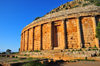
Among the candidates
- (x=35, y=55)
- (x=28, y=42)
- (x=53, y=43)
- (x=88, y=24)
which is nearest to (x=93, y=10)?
(x=88, y=24)

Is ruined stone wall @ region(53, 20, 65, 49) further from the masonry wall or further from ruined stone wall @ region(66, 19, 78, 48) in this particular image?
ruined stone wall @ region(66, 19, 78, 48)

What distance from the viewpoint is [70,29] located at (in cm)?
1600

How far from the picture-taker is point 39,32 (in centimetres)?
1927

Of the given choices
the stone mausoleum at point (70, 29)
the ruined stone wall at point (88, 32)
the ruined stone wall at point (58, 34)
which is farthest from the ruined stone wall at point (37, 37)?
the ruined stone wall at point (88, 32)

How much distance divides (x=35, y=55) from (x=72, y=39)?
686cm

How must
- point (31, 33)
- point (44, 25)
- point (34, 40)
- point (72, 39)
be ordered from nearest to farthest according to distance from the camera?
point (72, 39), point (44, 25), point (34, 40), point (31, 33)

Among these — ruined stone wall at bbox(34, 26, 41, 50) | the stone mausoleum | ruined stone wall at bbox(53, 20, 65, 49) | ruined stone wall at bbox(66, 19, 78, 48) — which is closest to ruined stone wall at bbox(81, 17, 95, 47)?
the stone mausoleum

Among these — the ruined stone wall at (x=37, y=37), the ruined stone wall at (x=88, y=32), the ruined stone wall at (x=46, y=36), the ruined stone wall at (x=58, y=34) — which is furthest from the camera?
the ruined stone wall at (x=37, y=37)

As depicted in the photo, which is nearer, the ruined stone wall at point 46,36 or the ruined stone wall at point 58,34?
the ruined stone wall at point 58,34

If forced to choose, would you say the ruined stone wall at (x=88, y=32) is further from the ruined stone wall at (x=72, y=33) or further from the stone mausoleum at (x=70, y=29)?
the ruined stone wall at (x=72, y=33)

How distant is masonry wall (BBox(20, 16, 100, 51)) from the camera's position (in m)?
14.7

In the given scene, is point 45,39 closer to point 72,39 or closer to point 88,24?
point 72,39

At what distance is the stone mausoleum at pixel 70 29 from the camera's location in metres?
14.8

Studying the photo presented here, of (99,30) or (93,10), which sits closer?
(99,30)
